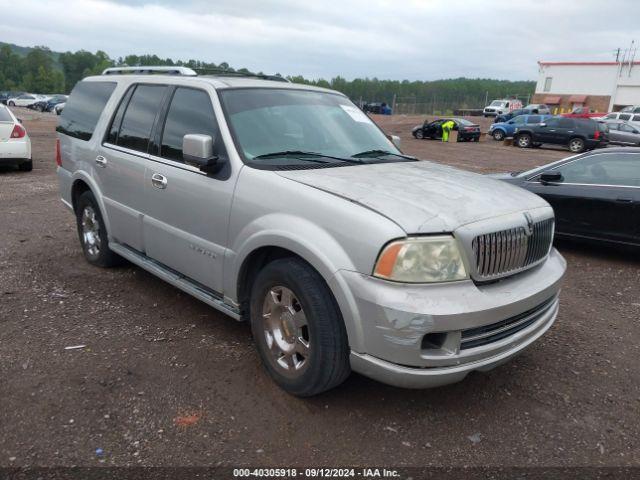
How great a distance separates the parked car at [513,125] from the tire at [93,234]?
26.4 meters

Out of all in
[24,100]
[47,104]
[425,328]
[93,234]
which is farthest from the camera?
[24,100]

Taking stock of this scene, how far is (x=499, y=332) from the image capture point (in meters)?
2.87

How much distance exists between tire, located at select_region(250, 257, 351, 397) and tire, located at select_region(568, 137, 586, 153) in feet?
81.9

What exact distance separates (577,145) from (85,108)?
24.5m

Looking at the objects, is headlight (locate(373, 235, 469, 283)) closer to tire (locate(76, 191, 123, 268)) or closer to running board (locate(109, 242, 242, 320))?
running board (locate(109, 242, 242, 320))

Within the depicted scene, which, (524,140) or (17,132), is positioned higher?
(524,140)

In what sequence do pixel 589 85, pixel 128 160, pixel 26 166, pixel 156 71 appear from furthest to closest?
pixel 589 85 → pixel 26 166 → pixel 156 71 → pixel 128 160

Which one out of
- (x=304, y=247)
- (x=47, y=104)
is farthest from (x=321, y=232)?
(x=47, y=104)

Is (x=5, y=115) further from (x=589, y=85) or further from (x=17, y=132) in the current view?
(x=589, y=85)

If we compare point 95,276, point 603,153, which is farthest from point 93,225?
point 603,153

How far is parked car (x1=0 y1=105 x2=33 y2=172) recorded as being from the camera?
11.1 meters

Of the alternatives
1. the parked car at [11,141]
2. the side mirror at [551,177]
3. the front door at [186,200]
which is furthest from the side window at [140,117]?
the parked car at [11,141]

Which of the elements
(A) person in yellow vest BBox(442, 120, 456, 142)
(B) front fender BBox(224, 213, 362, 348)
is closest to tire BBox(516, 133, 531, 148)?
(A) person in yellow vest BBox(442, 120, 456, 142)

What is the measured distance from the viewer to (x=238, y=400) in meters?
3.18
